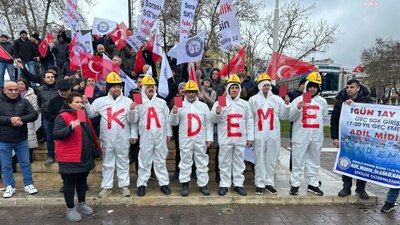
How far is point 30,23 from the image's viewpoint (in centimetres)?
2606

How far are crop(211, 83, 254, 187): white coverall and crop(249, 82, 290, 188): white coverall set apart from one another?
161 mm

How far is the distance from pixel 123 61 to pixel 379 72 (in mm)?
56697

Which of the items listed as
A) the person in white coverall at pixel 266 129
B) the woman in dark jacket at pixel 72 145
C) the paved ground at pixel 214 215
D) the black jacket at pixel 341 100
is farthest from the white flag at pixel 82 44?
the black jacket at pixel 341 100

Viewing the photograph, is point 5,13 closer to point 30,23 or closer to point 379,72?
point 30,23

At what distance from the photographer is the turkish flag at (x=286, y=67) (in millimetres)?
6953

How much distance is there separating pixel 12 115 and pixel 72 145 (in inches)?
61.5

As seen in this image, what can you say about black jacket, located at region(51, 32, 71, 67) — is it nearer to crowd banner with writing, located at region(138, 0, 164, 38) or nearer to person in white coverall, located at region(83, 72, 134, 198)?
crowd banner with writing, located at region(138, 0, 164, 38)

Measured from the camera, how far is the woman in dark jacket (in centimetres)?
477

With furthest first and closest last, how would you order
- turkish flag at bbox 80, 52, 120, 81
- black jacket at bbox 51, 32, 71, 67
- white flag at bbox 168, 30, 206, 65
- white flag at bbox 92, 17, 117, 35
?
black jacket at bbox 51, 32, 71, 67
white flag at bbox 92, 17, 117, 35
turkish flag at bbox 80, 52, 120, 81
white flag at bbox 168, 30, 206, 65

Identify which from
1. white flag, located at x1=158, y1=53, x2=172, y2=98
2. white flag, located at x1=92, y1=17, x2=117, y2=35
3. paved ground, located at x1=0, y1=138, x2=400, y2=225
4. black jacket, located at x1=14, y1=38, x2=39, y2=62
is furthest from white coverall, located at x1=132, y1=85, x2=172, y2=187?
black jacket, located at x1=14, y1=38, x2=39, y2=62

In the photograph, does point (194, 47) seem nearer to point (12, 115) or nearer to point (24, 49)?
point (12, 115)

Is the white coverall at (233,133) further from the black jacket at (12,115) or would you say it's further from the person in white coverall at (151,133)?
the black jacket at (12,115)

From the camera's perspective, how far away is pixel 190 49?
675 centimetres

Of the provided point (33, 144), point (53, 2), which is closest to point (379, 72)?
point (53, 2)
